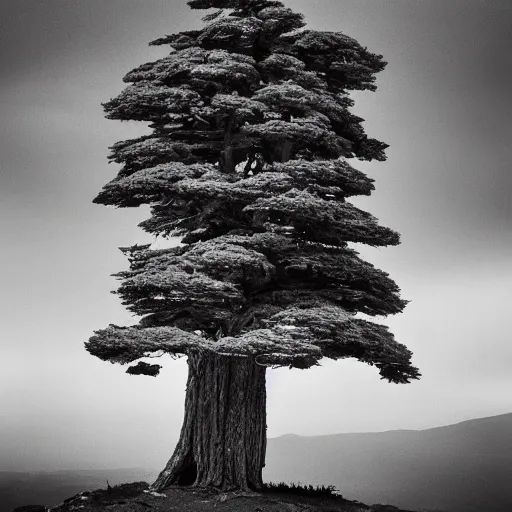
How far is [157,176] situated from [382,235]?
3.44m

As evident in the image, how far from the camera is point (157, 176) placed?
11141mm

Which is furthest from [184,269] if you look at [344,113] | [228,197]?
[344,113]

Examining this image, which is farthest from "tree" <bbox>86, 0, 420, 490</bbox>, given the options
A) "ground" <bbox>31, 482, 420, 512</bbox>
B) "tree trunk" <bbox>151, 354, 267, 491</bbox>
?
"ground" <bbox>31, 482, 420, 512</bbox>

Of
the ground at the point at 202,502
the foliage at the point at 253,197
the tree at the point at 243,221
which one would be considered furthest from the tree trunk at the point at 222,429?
the foliage at the point at 253,197

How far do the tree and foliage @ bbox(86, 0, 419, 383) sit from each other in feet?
0.08

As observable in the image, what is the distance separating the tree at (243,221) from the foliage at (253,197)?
23 mm

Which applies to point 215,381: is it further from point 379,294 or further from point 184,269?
point 379,294

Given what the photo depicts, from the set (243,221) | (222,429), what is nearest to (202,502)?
(222,429)

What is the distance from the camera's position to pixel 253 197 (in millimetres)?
10977

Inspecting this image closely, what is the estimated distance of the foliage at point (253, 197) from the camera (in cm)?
1039

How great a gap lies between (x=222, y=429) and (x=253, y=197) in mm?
3435

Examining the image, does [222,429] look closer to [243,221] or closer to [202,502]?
[202,502]

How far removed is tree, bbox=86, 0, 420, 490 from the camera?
10.5 meters

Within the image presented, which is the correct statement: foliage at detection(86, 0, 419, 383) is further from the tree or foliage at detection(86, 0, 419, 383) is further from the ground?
the ground
